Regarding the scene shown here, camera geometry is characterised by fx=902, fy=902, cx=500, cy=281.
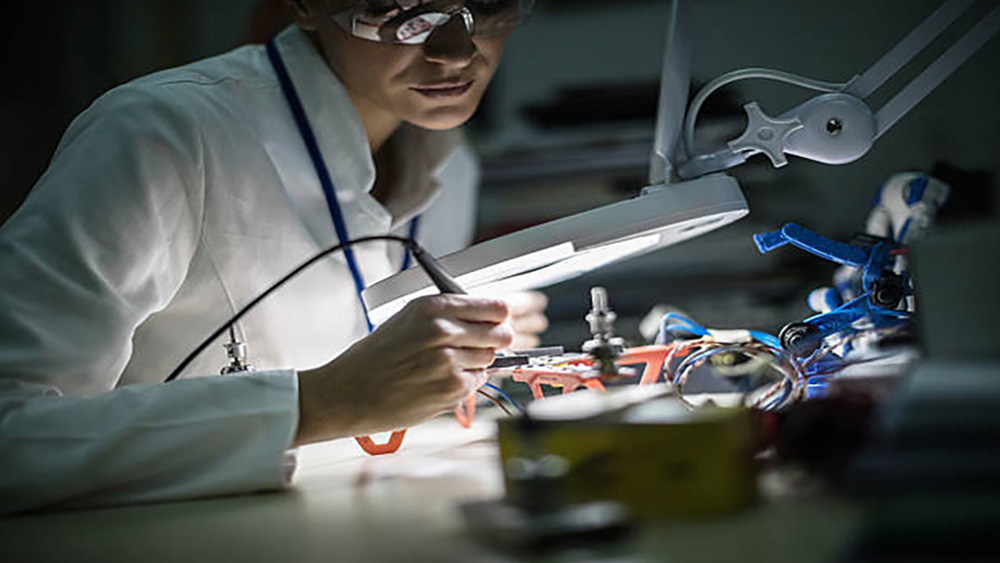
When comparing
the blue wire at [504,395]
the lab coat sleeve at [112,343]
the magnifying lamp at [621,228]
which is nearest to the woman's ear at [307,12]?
the lab coat sleeve at [112,343]

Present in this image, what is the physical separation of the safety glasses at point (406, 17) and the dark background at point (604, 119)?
64 cm

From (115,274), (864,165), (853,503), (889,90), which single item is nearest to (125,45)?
(115,274)

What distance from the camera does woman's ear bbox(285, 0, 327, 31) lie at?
1214 mm

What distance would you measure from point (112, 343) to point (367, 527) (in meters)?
0.46

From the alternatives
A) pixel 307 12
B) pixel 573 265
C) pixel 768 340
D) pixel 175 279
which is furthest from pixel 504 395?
pixel 307 12

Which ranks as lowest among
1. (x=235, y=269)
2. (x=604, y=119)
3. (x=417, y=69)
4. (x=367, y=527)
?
(x=604, y=119)

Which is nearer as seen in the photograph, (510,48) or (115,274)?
(115,274)

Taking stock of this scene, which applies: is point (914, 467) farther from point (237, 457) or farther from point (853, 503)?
point (237, 457)

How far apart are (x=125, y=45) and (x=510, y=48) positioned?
1.01 meters

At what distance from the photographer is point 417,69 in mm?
1185

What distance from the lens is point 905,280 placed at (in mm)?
883

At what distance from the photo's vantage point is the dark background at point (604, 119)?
1753mm

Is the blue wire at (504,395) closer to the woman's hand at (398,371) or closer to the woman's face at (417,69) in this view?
the woman's hand at (398,371)

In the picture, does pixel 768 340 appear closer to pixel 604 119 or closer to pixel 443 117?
pixel 443 117
